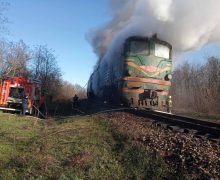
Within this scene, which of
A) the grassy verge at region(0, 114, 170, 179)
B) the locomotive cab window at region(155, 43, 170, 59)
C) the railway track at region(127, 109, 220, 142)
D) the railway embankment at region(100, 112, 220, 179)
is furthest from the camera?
the locomotive cab window at region(155, 43, 170, 59)

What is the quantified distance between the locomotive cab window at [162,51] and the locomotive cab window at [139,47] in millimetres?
566

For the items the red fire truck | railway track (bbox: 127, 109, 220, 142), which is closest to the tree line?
the red fire truck

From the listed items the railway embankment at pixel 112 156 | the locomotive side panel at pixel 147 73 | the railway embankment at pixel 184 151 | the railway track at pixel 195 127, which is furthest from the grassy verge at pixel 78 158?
the locomotive side panel at pixel 147 73

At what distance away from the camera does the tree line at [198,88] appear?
89.4ft

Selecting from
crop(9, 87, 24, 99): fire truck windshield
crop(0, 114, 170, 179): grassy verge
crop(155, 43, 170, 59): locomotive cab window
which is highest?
crop(155, 43, 170, 59): locomotive cab window

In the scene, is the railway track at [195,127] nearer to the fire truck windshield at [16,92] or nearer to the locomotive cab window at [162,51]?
the locomotive cab window at [162,51]

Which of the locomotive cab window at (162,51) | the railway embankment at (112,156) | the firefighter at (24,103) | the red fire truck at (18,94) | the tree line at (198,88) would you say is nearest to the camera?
the railway embankment at (112,156)

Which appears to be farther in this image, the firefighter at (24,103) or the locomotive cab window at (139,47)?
the firefighter at (24,103)

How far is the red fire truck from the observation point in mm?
19312

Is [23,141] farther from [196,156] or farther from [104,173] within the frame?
[196,156]

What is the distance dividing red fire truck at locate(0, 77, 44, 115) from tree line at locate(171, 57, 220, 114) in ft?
34.6

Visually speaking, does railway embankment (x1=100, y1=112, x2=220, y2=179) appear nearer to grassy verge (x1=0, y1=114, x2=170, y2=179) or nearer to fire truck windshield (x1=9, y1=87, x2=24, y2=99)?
grassy verge (x1=0, y1=114, x2=170, y2=179)

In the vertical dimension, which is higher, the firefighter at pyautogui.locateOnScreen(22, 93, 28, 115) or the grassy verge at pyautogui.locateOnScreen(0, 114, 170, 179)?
the firefighter at pyautogui.locateOnScreen(22, 93, 28, 115)

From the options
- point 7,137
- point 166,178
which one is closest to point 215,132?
point 166,178
